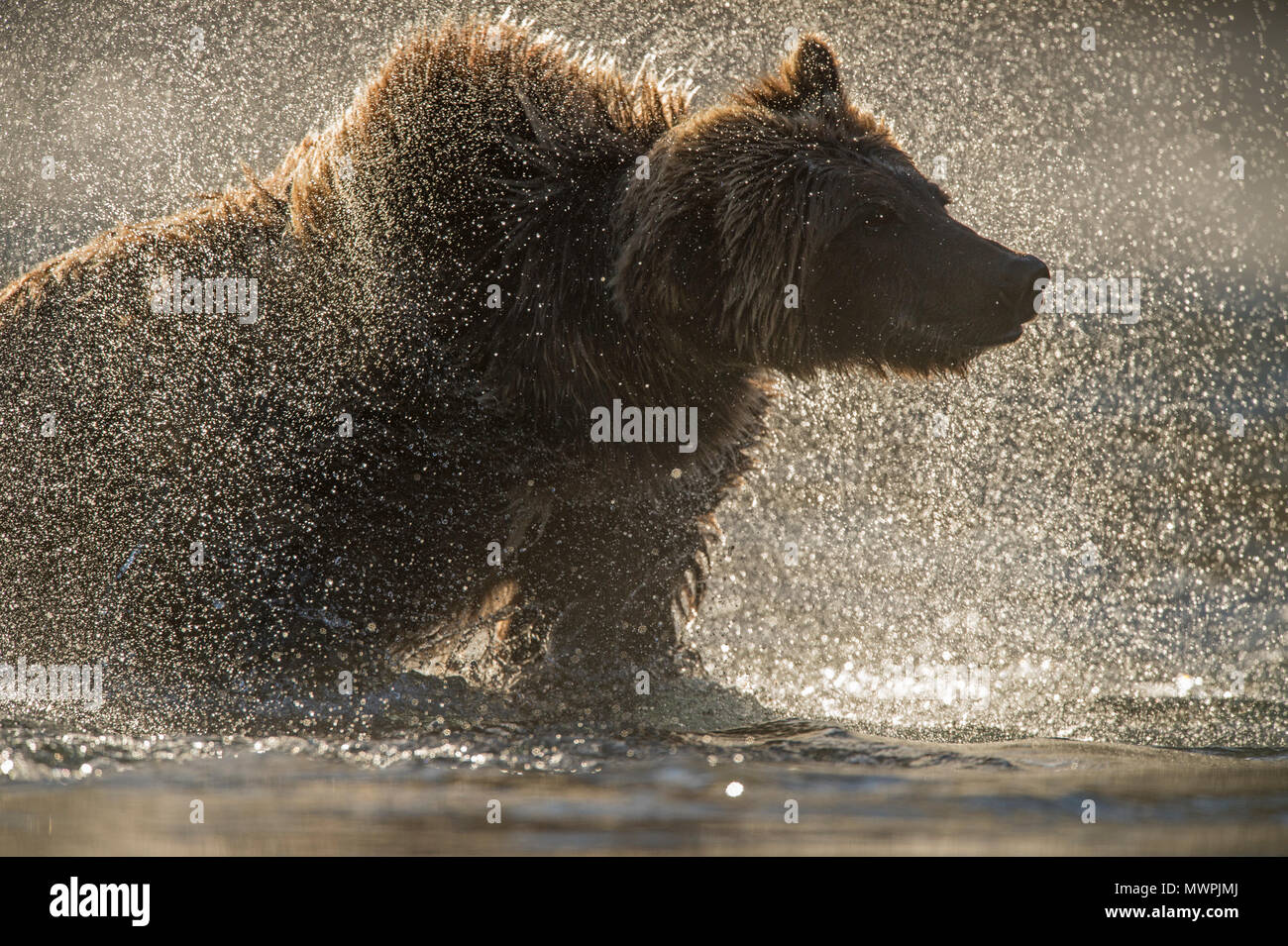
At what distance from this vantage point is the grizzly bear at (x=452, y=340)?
3.50 m

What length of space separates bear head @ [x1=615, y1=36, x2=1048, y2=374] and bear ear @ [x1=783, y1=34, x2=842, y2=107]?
127mm

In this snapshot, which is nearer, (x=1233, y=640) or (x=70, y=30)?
(x=1233, y=640)

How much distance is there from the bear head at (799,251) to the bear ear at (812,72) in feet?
0.42

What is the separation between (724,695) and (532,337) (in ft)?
4.84

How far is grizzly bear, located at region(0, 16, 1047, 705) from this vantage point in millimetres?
3504

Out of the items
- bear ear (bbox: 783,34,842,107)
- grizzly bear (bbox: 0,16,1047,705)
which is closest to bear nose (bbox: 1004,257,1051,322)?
grizzly bear (bbox: 0,16,1047,705)

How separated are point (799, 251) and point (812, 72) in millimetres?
642

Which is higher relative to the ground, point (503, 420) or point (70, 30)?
point (70, 30)

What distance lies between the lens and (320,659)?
151 inches

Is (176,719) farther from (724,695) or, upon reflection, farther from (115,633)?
(724,695)

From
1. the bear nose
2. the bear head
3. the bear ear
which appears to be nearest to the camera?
the bear nose

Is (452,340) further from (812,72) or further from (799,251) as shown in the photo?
(812,72)

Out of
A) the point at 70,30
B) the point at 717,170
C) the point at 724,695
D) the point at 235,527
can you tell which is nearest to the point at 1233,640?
the point at 724,695

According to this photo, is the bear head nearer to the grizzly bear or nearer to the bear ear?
the grizzly bear
